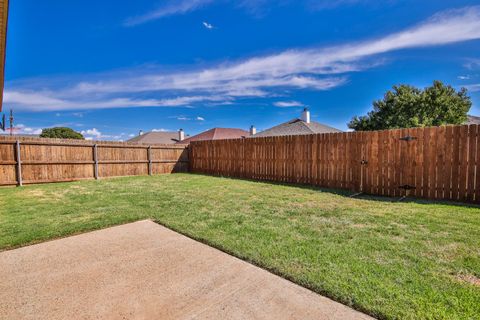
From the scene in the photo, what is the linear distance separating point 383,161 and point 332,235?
456 centimetres

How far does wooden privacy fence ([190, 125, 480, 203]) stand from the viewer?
568cm

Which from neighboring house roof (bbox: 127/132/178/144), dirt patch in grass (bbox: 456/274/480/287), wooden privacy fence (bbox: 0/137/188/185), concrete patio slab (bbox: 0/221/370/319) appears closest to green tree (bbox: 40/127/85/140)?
neighboring house roof (bbox: 127/132/178/144)

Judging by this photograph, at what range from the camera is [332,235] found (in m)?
3.38

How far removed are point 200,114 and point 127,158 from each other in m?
21.2

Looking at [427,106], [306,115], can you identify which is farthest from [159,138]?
[427,106]

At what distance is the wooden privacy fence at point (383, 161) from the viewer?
568 centimetres

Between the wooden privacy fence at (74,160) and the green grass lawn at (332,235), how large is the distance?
3489mm

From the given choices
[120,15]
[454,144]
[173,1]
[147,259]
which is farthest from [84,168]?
[454,144]

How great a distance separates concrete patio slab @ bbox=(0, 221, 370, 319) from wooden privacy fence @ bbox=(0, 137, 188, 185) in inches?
325

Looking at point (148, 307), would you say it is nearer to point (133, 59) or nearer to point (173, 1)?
point (173, 1)

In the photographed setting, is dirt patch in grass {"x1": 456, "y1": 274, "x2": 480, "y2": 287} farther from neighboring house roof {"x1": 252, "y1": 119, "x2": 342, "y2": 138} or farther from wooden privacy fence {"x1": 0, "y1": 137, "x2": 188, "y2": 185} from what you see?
neighboring house roof {"x1": 252, "y1": 119, "x2": 342, "y2": 138}

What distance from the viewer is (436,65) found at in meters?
12.8

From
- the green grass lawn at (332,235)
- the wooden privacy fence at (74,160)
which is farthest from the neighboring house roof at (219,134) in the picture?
the green grass lawn at (332,235)

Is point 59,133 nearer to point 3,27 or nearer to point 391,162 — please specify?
point 3,27
